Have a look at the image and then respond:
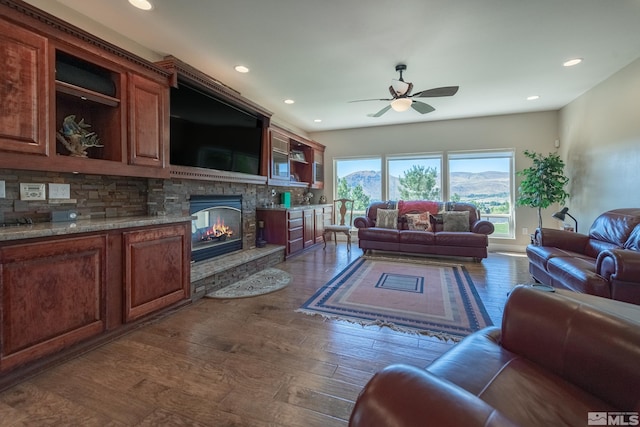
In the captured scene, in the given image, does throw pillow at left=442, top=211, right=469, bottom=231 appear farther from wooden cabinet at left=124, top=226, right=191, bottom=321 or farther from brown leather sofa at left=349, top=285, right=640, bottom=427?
wooden cabinet at left=124, top=226, right=191, bottom=321

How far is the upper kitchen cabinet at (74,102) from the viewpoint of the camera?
5.50 ft

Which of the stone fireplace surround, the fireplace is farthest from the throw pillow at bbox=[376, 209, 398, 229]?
the fireplace

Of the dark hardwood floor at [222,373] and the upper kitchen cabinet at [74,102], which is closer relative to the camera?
the dark hardwood floor at [222,373]

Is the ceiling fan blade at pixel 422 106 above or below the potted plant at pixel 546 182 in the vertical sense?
above

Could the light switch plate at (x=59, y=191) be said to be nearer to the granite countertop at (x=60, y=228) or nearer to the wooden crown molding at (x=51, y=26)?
the granite countertop at (x=60, y=228)

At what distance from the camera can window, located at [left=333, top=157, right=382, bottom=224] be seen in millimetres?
6336

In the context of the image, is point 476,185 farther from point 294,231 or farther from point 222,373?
point 222,373

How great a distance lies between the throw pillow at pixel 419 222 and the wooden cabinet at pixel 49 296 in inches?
177

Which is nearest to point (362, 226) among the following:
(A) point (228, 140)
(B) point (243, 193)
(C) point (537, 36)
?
(B) point (243, 193)

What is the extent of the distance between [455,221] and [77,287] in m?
5.00

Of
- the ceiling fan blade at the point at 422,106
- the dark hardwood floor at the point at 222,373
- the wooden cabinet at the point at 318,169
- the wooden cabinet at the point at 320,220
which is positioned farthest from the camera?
the wooden cabinet at the point at 318,169

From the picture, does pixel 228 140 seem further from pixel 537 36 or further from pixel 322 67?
pixel 537 36

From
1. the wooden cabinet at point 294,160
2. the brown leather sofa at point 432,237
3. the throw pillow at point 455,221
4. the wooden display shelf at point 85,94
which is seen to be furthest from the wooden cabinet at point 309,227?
the wooden display shelf at point 85,94

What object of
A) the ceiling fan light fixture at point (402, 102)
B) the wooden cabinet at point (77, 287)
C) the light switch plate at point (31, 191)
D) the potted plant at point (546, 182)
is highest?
the ceiling fan light fixture at point (402, 102)
